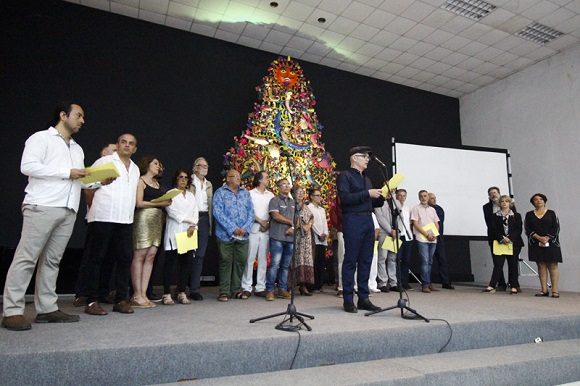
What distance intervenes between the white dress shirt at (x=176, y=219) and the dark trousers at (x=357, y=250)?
146cm

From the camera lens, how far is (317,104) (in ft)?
23.6

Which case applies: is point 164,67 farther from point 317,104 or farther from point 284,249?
point 284,249

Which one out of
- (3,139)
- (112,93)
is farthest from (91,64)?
(3,139)

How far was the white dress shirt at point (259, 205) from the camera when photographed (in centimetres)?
439

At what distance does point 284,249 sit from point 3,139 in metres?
3.79

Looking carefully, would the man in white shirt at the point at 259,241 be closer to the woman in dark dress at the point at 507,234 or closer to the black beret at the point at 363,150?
the black beret at the point at 363,150

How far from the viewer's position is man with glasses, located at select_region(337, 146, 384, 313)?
3287 mm

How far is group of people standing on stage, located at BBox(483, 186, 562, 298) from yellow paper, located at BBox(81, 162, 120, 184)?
512 cm

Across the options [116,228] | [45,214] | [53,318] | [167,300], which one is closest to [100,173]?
[45,214]

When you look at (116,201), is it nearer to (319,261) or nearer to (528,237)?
(319,261)

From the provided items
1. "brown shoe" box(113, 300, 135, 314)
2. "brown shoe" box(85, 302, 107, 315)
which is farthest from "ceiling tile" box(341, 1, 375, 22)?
"brown shoe" box(85, 302, 107, 315)

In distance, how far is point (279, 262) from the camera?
14.2ft

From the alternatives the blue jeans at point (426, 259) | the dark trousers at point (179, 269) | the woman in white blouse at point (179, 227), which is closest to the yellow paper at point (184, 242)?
the woman in white blouse at point (179, 227)

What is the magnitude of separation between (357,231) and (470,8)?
4576mm
